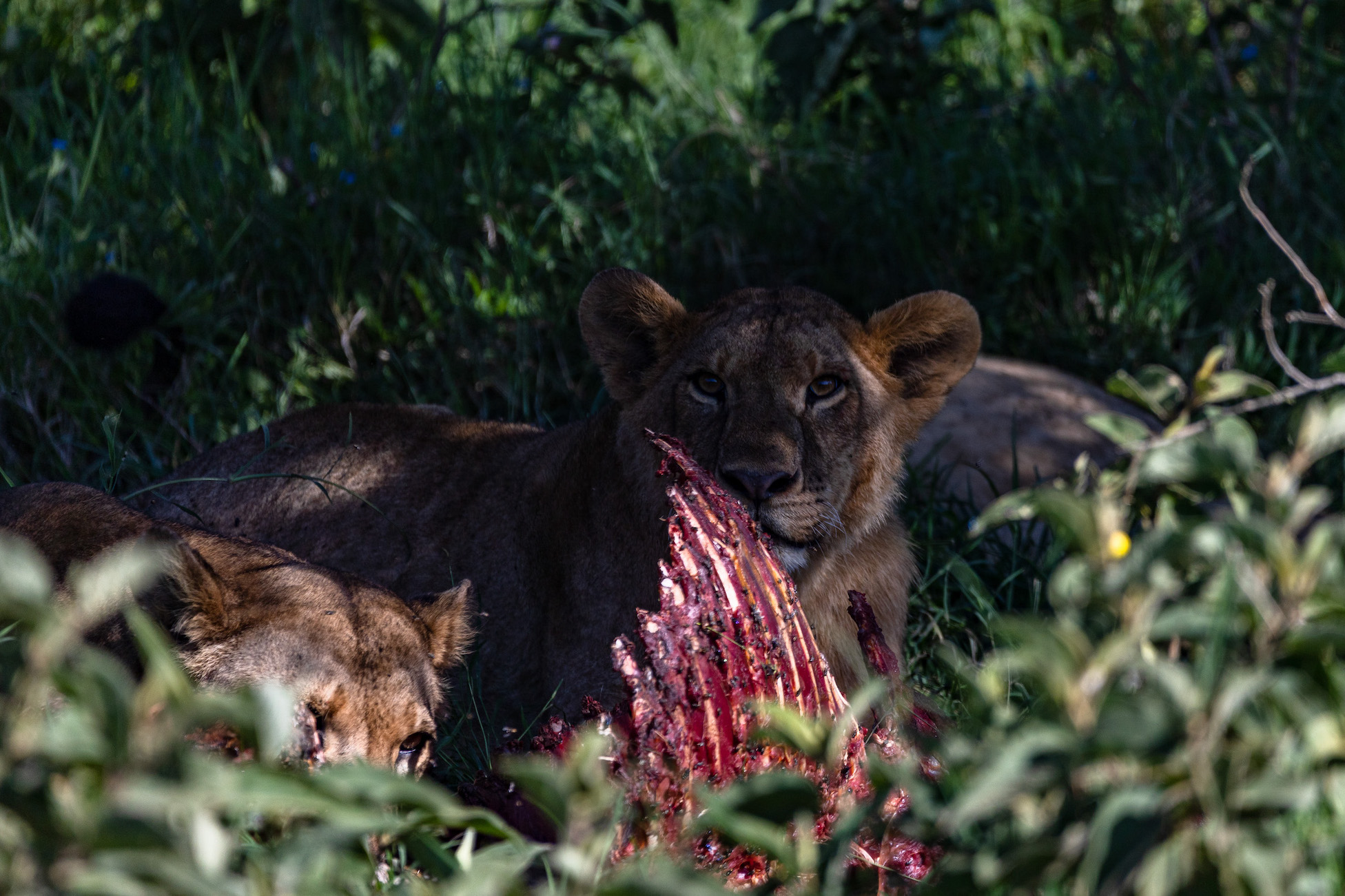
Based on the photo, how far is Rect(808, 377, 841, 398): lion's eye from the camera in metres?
3.71

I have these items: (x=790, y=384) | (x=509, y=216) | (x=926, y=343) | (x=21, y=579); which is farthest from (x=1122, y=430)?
(x=509, y=216)

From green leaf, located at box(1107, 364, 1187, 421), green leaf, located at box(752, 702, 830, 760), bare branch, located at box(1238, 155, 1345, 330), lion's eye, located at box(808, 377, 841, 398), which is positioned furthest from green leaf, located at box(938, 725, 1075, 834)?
lion's eye, located at box(808, 377, 841, 398)

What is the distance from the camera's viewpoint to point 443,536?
13.8 ft

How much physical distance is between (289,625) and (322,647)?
10cm

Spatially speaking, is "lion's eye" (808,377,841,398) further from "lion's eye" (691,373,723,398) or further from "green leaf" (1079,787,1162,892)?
"green leaf" (1079,787,1162,892)

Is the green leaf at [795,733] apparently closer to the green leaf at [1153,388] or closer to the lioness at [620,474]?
the green leaf at [1153,388]

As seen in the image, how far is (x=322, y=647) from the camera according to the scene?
2752mm

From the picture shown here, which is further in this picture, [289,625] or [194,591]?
[289,625]

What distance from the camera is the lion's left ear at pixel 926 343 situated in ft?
12.8

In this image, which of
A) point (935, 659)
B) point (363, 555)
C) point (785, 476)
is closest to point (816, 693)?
point (785, 476)

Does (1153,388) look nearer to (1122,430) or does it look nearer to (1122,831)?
(1122,430)

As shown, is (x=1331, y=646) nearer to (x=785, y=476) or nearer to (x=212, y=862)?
(x=212, y=862)

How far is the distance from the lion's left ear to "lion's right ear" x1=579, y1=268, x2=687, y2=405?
0.58 m

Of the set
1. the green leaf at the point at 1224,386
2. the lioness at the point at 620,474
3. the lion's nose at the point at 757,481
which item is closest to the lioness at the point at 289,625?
the lioness at the point at 620,474
